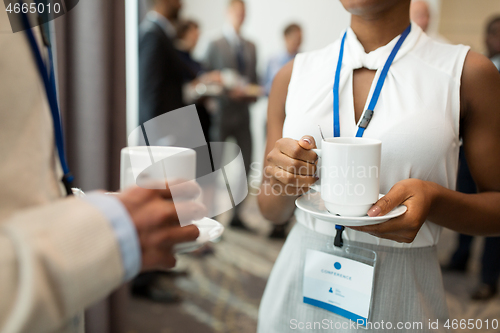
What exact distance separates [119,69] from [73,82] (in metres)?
0.18

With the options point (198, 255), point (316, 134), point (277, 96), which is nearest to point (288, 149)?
point (316, 134)

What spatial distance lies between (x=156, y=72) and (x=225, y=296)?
153 cm

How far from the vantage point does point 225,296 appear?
2334 millimetres

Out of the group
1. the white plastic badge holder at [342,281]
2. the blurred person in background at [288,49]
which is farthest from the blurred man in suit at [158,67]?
the blurred person in background at [288,49]

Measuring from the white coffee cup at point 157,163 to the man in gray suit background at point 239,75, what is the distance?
2.87 meters

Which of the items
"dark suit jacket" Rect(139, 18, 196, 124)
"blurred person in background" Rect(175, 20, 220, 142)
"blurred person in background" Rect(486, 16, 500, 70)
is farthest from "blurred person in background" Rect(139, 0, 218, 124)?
"blurred person in background" Rect(486, 16, 500, 70)

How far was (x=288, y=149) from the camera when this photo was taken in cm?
73

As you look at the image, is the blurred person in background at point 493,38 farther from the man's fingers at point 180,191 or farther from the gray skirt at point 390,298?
the man's fingers at point 180,191

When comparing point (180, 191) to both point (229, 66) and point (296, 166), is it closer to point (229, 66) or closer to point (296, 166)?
point (296, 166)

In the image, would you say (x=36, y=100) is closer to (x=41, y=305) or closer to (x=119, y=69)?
(x=41, y=305)

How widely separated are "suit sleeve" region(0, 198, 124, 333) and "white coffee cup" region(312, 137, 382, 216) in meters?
0.42

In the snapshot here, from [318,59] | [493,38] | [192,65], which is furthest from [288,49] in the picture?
[318,59]

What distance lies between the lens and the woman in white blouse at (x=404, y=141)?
0.79 meters

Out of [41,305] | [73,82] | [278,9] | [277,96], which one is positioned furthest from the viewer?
[278,9]
